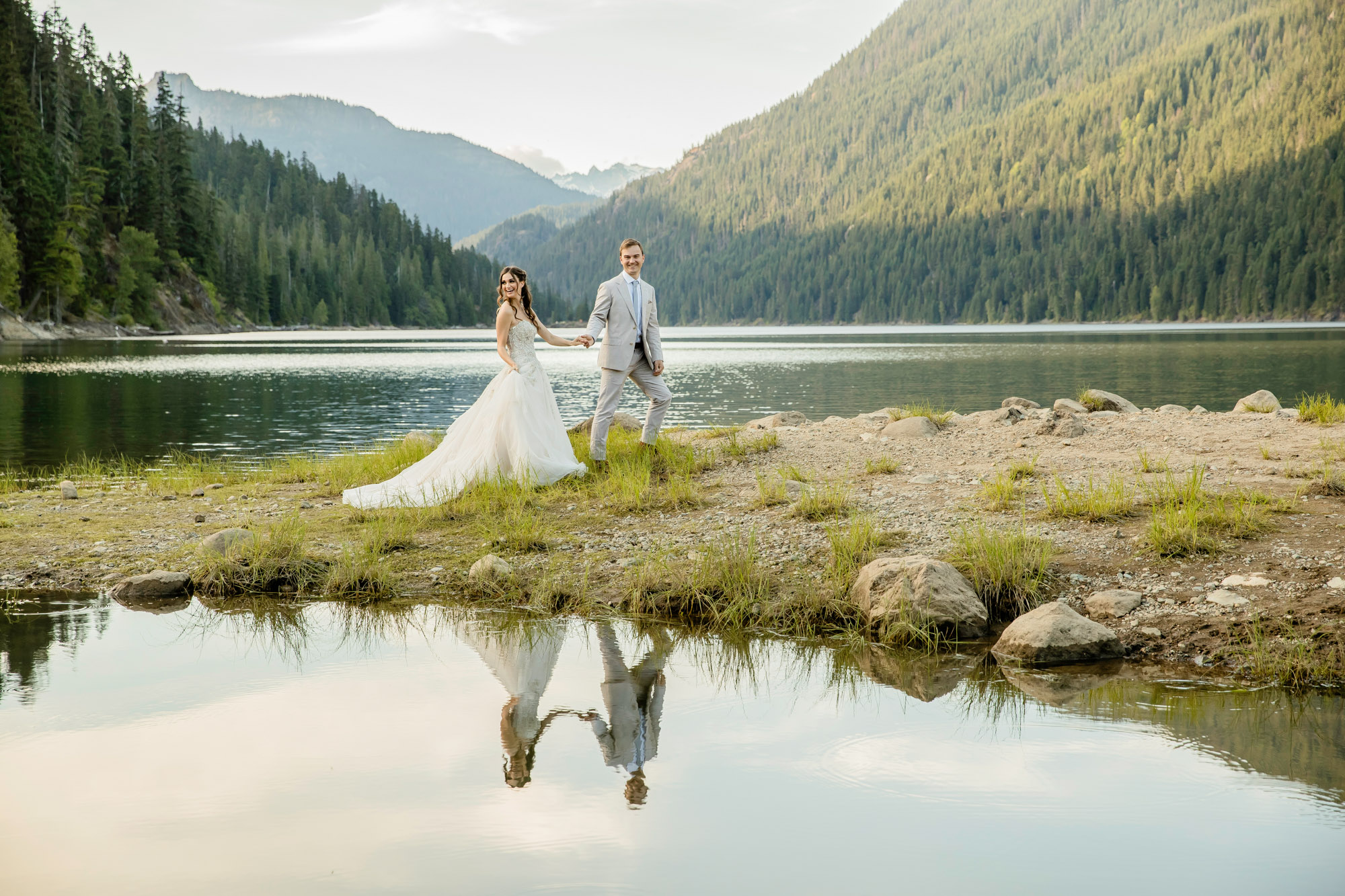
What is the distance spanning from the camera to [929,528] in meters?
9.15

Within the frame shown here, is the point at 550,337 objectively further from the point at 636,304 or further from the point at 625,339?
the point at 636,304

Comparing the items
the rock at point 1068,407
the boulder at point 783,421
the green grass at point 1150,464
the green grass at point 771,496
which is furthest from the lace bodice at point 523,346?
the rock at point 1068,407

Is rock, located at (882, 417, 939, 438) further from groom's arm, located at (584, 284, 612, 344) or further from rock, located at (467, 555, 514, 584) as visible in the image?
rock, located at (467, 555, 514, 584)

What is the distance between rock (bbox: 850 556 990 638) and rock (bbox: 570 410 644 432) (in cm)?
898

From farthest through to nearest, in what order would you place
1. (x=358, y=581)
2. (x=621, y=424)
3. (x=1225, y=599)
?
(x=621, y=424) → (x=358, y=581) → (x=1225, y=599)

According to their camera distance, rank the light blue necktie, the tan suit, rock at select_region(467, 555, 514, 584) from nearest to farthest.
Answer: rock at select_region(467, 555, 514, 584), the tan suit, the light blue necktie

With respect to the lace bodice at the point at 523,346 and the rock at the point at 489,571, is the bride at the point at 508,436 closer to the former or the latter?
the lace bodice at the point at 523,346

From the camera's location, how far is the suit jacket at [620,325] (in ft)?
39.2

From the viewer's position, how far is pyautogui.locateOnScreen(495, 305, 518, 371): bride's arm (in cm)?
1238

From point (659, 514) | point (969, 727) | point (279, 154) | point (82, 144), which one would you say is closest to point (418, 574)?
point (659, 514)

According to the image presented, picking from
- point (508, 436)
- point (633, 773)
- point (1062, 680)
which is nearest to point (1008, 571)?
point (1062, 680)

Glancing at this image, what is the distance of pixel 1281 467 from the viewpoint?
10398 millimetres

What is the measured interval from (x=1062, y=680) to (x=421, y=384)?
41.1m

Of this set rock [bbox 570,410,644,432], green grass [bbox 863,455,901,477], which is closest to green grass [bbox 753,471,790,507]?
green grass [bbox 863,455,901,477]
